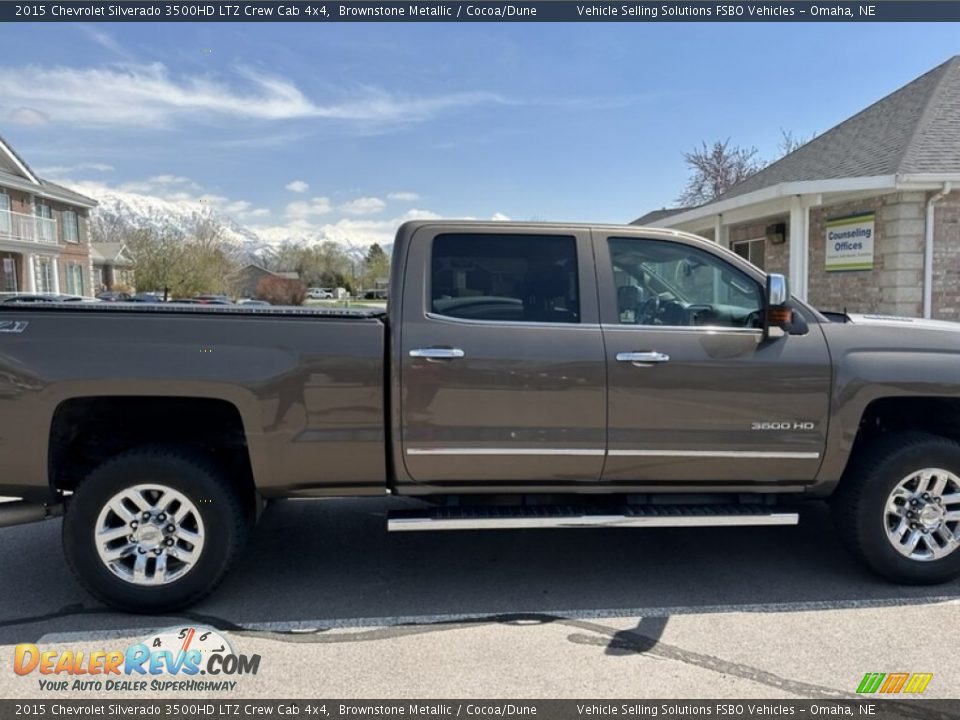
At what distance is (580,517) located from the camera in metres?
3.59

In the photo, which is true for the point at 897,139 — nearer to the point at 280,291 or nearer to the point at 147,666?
the point at 147,666

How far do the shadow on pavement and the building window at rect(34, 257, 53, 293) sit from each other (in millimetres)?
36411

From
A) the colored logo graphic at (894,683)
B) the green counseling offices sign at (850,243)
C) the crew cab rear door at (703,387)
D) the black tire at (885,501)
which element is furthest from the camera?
the green counseling offices sign at (850,243)

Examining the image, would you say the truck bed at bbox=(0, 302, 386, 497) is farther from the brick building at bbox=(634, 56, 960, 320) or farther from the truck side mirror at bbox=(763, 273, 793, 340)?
the brick building at bbox=(634, 56, 960, 320)

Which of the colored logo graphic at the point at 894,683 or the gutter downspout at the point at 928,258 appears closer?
the colored logo graphic at the point at 894,683

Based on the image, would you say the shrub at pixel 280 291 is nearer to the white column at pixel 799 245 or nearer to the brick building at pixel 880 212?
the brick building at pixel 880 212

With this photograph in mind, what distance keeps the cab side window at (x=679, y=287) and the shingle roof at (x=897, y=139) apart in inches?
311

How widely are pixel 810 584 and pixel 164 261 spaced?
150ft

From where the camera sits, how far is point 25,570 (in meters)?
4.08

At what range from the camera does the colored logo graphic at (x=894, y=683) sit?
2812 mm

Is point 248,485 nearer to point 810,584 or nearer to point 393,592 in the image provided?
point 393,592

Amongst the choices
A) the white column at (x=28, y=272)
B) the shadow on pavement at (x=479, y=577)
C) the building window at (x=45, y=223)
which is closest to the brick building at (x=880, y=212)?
the shadow on pavement at (x=479, y=577)

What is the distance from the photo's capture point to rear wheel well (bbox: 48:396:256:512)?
11.7ft

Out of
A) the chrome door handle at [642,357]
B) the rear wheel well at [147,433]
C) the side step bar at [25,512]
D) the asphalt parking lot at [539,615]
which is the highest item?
the chrome door handle at [642,357]
